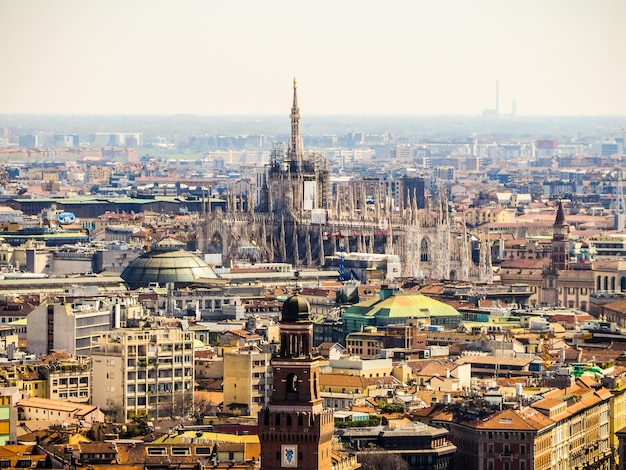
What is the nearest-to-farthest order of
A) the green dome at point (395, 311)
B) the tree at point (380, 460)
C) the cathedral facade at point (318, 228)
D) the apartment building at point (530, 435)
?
the tree at point (380, 460), the apartment building at point (530, 435), the green dome at point (395, 311), the cathedral facade at point (318, 228)

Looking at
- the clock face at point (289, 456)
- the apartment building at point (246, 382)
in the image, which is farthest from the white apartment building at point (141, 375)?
the clock face at point (289, 456)

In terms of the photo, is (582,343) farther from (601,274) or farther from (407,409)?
(601,274)

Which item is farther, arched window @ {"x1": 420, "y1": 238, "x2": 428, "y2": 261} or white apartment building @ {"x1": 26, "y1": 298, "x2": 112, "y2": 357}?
arched window @ {"x1": 420, "y1": 238, "x2": 428, "y2": 261}

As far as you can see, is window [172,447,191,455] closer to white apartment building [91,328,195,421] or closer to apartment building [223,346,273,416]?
apartment building [223,346,273,416]

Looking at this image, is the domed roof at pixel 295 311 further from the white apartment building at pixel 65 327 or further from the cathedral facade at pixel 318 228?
the cathedral facade at pixel 318 228

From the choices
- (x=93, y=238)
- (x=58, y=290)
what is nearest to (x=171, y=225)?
(x=93, y=238)

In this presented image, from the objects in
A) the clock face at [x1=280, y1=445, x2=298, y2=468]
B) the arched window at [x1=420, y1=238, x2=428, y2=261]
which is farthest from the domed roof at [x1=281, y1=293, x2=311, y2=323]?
the arched window at [x1=420, y1=238, x2=428, y2=261]

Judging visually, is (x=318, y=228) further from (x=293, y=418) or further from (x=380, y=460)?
(x=293, y=418)
